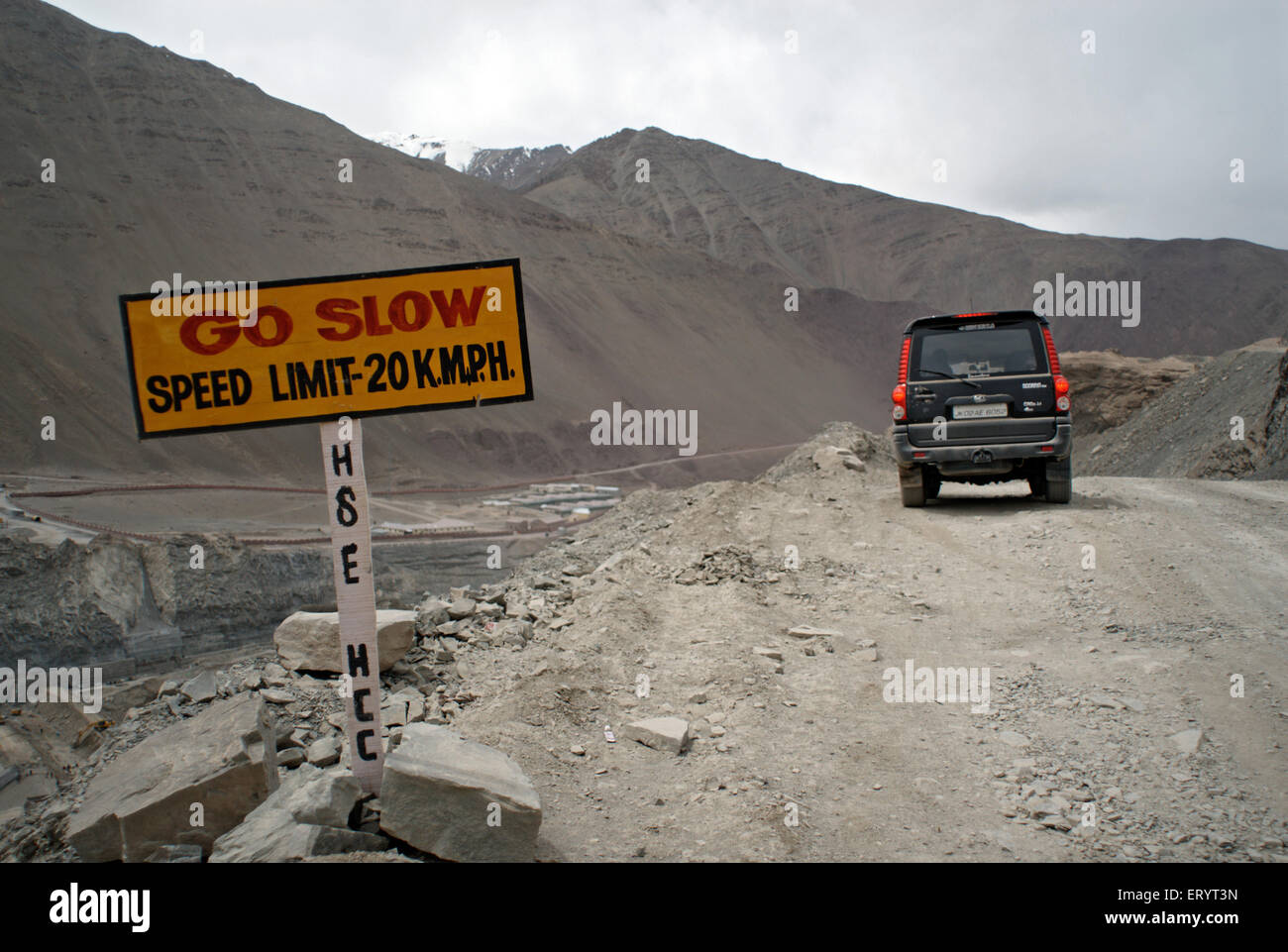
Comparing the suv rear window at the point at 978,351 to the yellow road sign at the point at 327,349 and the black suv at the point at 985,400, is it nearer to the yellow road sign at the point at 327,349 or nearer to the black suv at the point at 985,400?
the black suv at the point at 985,400

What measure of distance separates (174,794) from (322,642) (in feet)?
8.05

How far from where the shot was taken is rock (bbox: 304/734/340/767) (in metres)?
4.38

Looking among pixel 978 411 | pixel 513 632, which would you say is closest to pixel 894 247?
pixel 978 411

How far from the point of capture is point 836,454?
13.6 metres

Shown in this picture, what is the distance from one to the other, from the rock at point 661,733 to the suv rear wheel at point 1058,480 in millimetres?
6372

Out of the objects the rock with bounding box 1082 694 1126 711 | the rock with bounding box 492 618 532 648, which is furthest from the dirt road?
the rock with bounding box 492 618 532 648

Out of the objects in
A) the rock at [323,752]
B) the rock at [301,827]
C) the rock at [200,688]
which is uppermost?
the rock at [301,827]

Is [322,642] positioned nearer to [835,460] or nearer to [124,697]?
[124,697]

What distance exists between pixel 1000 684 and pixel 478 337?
3.45m

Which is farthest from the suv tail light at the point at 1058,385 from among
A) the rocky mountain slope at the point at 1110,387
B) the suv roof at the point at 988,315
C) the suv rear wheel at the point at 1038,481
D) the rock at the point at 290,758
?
the rocky mountain slope at the point at 1110,387

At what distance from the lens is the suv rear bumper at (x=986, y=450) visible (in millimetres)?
8547

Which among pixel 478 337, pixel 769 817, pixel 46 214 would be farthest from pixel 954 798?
pixel 46 214

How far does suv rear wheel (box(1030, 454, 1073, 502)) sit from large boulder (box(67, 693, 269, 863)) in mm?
8224

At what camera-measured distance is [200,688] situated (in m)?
5.81
